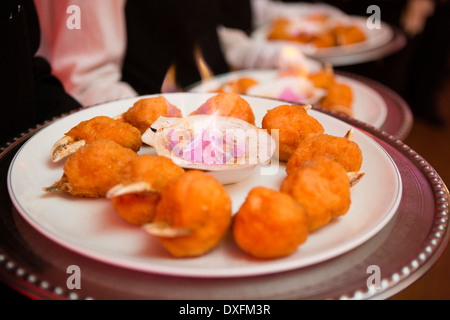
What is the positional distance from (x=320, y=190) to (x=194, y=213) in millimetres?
212

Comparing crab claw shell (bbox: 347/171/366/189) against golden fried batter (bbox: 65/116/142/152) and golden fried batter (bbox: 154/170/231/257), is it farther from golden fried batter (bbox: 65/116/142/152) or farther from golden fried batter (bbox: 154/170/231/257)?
golden fried batter (bbox: 65/116/142/152)

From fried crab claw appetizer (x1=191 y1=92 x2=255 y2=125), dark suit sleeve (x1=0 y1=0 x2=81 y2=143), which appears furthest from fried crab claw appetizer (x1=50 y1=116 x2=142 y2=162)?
dark suit sleeve (x1=0 y1=0 x2=81 y2=143)

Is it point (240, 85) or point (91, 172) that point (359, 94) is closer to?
point (240, 85)

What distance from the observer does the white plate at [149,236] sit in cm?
53

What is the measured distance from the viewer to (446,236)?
0.62 m

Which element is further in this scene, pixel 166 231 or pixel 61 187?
pixel 61 187

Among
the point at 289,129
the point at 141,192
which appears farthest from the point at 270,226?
the point at 289,129

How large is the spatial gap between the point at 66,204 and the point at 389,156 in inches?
25.0

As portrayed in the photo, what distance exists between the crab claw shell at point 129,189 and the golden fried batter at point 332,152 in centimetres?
29

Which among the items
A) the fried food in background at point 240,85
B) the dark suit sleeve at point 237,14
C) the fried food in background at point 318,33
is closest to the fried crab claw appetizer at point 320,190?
the fried food in background at point 240,85

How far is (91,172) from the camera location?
68cm

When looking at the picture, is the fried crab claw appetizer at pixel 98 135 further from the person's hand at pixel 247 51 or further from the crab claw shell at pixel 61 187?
the person's hand at pixel 247 51

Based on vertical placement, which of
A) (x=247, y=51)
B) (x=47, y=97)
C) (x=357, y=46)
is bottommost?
(x=247, y=51)
